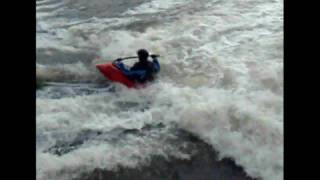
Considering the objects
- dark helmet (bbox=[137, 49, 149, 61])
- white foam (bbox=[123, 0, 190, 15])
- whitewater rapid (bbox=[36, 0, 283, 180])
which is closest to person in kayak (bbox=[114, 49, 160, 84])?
dark helmet (bbox=[137, 49, 149, 61])

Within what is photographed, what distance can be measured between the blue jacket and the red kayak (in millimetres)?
76

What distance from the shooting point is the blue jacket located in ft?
28.6

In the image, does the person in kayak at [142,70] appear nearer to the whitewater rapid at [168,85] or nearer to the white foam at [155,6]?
the whitewater rapid at [168,85]

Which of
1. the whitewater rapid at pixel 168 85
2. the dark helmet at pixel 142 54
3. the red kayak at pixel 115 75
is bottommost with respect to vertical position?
the whitewater rapid at pixel 168 85

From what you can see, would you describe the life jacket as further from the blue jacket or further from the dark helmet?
the dark helmet

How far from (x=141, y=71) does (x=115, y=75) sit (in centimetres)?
54

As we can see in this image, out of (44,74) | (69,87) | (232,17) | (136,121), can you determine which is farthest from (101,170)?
(232,17)

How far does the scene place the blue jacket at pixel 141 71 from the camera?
8703 millimetres

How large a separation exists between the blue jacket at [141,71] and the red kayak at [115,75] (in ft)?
0.25

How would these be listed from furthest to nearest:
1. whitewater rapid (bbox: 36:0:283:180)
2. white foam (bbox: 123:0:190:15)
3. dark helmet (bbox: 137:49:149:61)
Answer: white foam (bbox: 123:0:190:15), dark helmet (bbox: 137:49:149:61), whitewater rapid (bbox: 36:0:283:180)

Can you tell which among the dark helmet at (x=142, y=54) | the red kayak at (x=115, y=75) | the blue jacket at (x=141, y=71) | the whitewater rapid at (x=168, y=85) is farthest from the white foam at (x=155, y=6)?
the dark helmet at (x=142, y=54)

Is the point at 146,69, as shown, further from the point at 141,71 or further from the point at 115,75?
→ the point at 115,75

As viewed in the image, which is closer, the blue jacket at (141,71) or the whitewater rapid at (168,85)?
the whitewater rapid at (168,85)

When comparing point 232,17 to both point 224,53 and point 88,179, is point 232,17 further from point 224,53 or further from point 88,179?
point 88,179
